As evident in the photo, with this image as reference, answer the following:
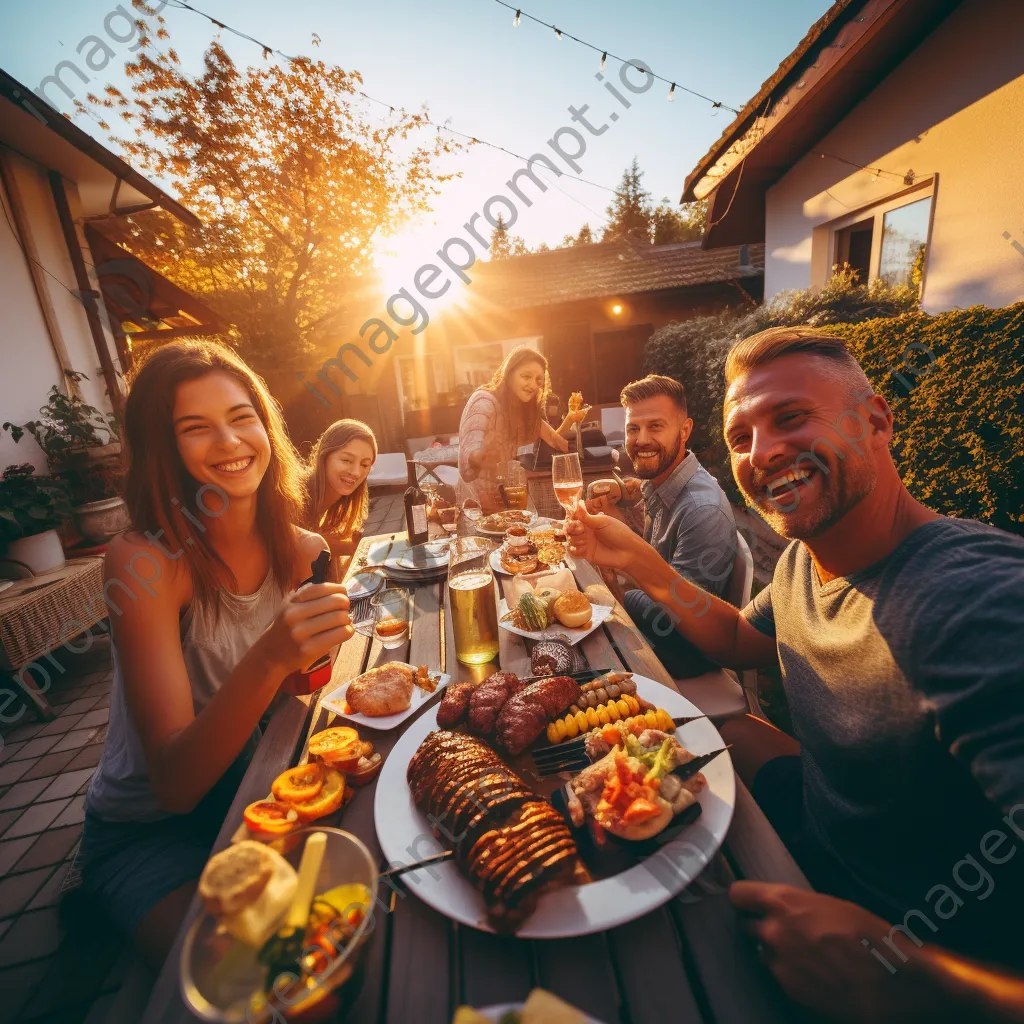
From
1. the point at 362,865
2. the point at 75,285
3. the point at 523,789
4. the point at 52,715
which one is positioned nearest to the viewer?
the point at 362,865

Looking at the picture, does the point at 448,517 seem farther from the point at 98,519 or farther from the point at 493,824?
the point at 98,519

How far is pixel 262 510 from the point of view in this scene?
2248mm

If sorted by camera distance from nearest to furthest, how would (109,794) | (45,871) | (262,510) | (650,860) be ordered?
(650,860)
(109,794)
(262,510)
(45,871)

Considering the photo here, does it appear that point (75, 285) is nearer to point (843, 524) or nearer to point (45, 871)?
point (45, 871)

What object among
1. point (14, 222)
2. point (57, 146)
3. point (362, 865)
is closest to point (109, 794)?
point (362, 865)

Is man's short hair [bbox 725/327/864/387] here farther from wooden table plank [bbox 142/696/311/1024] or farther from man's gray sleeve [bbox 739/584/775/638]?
wooden table plank [bbox 142/696/311/1024]

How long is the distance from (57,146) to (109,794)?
8283 millimetres

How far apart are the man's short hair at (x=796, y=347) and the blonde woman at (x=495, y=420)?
3.07 meters

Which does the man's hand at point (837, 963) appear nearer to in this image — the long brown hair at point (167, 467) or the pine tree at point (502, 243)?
the long brown hair at point (167, 467)

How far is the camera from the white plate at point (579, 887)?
0.88 meters

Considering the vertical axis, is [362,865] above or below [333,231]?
below

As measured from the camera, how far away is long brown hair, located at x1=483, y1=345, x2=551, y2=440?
15.6 feet

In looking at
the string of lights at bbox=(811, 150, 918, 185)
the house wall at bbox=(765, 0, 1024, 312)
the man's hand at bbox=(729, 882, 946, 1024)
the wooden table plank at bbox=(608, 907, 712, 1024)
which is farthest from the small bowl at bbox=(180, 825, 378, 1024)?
the string of lights at bbox=(811, 150, 918, 185)

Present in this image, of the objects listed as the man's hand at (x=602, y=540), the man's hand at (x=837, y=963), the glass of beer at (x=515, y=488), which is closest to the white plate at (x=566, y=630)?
the man's hand at (x=602, y=540)
